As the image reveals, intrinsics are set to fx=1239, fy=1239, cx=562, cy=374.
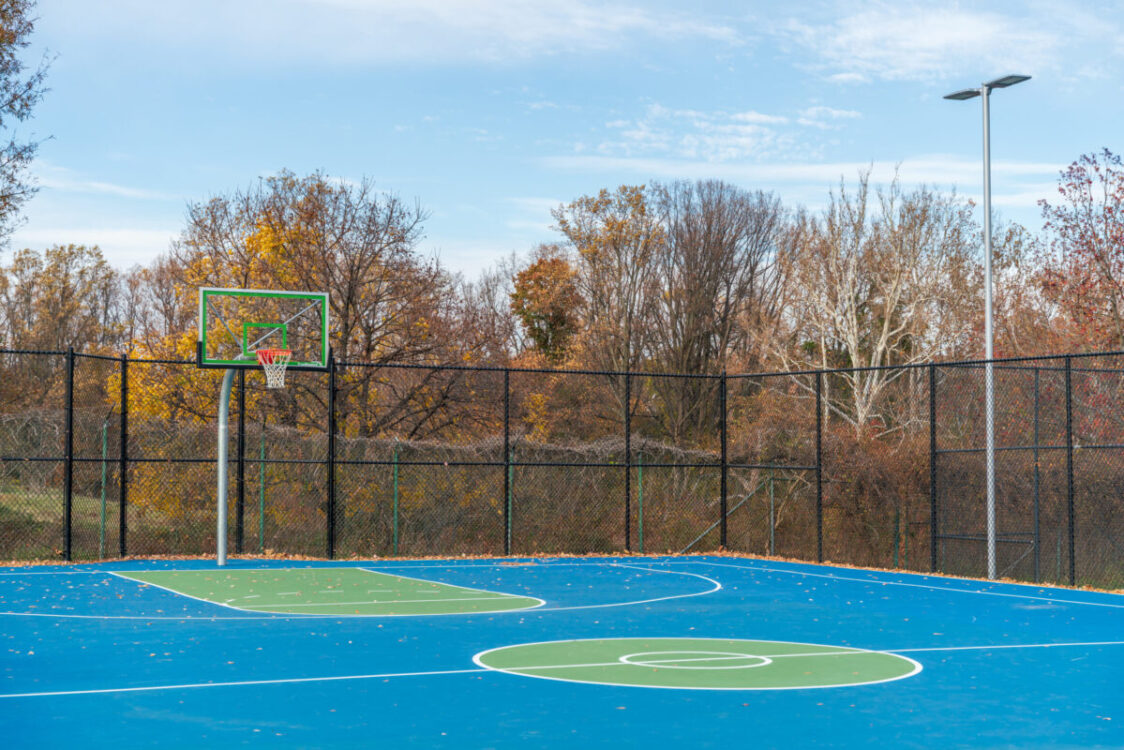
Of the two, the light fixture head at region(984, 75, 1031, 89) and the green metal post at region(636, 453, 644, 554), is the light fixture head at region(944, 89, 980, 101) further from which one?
the green metal post at region(636, 453, 644, 554)

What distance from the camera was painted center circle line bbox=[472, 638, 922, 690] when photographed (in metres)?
8.02

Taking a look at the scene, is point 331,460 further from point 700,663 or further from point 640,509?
point 700,663

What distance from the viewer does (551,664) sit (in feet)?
28.4

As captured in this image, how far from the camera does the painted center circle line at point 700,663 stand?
802 cm

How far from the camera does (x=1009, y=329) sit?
2827cm

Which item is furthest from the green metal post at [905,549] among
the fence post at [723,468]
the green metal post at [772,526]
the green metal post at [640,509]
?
the green metal post at [640,509]

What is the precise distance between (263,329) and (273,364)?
123 inches

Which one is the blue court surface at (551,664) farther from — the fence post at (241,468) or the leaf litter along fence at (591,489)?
the leaf litter along fence at (591,489)

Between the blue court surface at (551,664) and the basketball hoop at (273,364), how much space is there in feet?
10.5

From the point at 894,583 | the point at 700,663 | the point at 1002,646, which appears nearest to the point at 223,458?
the point at 894,583

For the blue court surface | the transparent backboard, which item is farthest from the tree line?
the blue court surface

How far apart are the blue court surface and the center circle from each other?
0.15ft

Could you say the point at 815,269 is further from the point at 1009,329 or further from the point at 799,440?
the point at 799,440

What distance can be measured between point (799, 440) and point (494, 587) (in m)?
10.7
